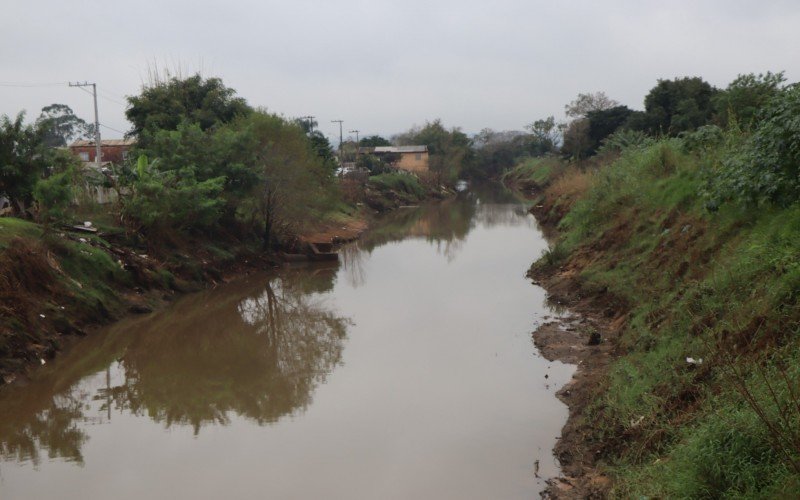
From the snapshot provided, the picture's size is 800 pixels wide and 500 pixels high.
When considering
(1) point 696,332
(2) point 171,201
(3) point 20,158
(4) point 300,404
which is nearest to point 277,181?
(2) point 171,201

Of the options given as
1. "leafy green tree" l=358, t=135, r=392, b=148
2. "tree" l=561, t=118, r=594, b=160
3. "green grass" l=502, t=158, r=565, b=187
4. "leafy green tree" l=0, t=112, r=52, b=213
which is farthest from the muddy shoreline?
"leafy green tree" l=358, t=135, r=392, b=148

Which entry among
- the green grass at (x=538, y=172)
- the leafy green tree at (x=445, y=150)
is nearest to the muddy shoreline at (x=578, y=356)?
the green grass at (x=538, y=172)

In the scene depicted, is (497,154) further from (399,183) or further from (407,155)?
(399,183)

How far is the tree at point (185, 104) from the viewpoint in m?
30.1

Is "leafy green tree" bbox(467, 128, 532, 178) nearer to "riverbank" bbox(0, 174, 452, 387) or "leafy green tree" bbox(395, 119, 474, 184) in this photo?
"leafy green tree" bbox(395, 119, 474, 184)

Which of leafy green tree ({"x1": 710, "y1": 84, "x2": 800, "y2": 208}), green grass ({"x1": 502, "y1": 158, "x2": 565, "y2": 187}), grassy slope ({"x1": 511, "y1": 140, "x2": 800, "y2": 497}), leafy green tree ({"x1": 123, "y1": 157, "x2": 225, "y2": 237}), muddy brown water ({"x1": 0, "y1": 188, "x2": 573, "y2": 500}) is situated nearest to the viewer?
grassy slope ({"x1": 511, "y1": 140, "x2": 800, "y2": 497})

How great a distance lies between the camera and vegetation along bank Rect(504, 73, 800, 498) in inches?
220

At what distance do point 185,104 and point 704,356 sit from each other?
28.3 m

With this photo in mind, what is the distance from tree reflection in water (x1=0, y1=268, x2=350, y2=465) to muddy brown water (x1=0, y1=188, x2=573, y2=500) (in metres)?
0.04

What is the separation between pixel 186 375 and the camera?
1302 cm

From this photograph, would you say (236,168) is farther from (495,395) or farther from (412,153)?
(412,153)

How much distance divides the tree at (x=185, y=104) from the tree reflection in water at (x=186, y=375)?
13514mm

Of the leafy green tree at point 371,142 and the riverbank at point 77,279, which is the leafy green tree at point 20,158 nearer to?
the riverbank at point 77,279

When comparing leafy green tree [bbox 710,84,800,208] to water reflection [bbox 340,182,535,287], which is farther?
water reflection [bbox 340,182,535,287]
